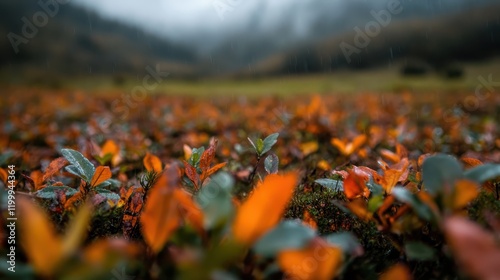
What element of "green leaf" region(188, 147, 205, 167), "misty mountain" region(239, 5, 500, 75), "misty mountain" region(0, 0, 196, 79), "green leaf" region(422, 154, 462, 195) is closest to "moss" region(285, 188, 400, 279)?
"green leaf" region(422, 154, 462, 195)

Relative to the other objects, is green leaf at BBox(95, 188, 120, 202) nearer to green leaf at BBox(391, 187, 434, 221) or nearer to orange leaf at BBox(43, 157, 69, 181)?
orange leaf at BBox(43, 157, 69, 181)

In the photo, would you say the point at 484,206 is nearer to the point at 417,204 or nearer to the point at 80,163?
the point at 417,204

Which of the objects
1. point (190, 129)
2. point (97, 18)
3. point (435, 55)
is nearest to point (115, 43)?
point (97, 18)

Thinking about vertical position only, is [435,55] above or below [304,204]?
below

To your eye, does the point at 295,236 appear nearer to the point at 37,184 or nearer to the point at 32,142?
the point at 37,184

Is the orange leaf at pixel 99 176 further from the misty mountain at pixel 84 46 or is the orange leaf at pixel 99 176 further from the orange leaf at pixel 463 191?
the misty mountain at pixel 84 46

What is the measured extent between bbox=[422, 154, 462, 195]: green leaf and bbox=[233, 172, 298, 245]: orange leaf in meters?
0.32

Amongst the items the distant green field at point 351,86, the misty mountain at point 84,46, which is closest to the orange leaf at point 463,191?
the distant green field at point 351,86

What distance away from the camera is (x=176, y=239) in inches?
20.3

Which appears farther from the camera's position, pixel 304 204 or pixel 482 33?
pixel 482 33

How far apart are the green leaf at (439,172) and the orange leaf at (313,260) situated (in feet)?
0.79

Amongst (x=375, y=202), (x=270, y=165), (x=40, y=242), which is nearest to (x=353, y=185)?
(x=375, y=202)

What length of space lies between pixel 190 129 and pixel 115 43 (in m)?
139

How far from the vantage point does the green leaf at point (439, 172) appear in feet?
1.91
